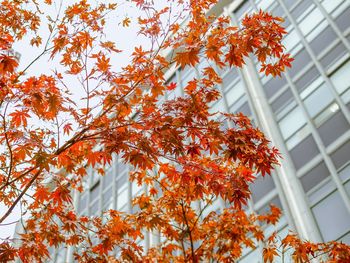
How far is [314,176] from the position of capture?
1543 cm

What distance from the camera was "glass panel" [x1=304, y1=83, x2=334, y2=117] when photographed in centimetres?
1669

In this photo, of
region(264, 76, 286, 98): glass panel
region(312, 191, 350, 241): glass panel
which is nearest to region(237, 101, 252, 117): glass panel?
region(264, 76, 286, 98): glass panel

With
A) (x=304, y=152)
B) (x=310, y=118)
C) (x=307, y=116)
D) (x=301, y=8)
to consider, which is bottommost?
(x=304, y=152)

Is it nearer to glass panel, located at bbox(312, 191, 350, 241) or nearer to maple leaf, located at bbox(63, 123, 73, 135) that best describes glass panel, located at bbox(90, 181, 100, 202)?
glass panel, located at bbox(312, 191, 350, 241)

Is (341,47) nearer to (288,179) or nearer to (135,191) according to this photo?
(288,179)

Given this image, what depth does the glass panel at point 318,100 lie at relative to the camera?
16.7 m

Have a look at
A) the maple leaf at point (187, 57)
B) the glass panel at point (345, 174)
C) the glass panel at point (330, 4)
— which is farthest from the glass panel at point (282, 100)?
the maple leaf at point (187, 57)

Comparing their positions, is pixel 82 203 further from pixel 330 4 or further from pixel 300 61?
pixel 330 4

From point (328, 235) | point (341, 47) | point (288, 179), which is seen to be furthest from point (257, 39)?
point (341, 47)

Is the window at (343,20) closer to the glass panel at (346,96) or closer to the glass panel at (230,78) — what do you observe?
the glass panel at (346,96)

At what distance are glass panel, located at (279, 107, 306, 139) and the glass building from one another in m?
0.04

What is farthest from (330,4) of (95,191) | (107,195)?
(95,191)

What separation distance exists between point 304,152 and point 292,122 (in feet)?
5.97

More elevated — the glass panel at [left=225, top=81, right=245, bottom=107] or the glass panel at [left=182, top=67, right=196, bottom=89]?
the glass panel at [left=182, top=67, right=196, bottom=89]
